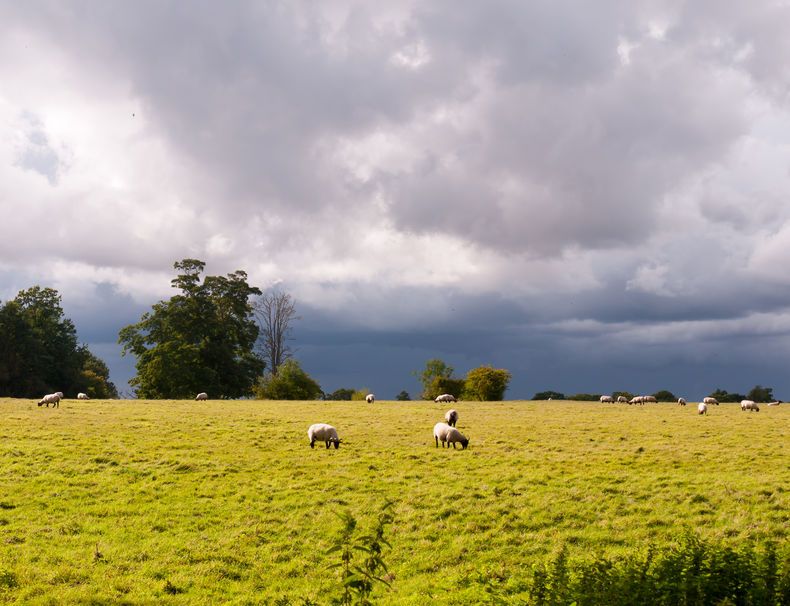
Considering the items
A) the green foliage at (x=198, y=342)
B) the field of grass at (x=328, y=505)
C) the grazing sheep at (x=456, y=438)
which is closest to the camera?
the field of grass at (x=328, y=505)

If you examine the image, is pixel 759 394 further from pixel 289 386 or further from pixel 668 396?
pixel 289 386

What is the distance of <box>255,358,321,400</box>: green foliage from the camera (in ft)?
288

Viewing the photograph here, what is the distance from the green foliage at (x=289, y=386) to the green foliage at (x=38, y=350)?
115ft

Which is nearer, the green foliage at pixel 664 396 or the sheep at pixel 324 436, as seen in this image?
the sheep at pixel 324 436

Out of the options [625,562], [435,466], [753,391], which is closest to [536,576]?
[625,562]

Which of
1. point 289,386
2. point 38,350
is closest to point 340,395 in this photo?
point 289,386

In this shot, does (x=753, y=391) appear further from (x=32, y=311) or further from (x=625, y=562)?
(x=32, y=311)

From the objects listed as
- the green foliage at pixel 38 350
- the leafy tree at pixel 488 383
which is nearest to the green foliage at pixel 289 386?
the leafy tree at pixel 488 383

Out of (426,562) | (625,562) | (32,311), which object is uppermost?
(32,311)

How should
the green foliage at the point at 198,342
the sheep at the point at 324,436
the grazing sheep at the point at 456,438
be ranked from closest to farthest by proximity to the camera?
1. the grazing sheep at the point at 456,438
2. the sheep at the point at 324,436
3. the green foliage at the point at 198,342

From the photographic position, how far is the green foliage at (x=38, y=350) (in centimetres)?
8981

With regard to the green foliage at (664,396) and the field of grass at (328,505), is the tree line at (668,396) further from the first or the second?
the field of grass at (328,505)

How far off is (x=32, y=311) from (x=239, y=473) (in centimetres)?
9508

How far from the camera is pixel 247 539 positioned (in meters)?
18.4
